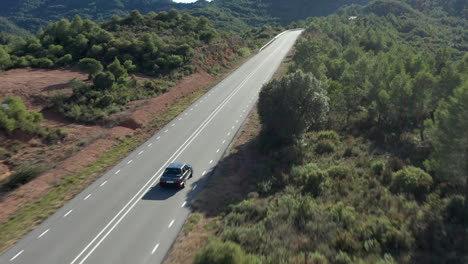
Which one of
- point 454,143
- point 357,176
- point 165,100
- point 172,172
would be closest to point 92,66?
point 165,100

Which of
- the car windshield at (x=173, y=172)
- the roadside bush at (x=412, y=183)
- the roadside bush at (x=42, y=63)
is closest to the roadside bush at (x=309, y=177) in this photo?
the roadside bush at (x=412, y=183)

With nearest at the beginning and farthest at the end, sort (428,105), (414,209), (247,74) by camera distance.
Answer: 1. (414,209)
2. (428,105)
3. (247,74)

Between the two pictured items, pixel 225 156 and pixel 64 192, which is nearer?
pixel 64 192

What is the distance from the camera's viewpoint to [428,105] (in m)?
35.0

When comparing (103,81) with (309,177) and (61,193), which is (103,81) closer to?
(61,193)

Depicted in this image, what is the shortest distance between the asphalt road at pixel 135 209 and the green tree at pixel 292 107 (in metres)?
5.05

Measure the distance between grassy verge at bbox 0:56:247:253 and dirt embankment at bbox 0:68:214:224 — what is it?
0.63 m

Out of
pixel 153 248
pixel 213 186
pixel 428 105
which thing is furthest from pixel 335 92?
pixel 153 248

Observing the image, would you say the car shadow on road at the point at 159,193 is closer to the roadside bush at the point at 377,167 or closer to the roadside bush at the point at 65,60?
the roadside bush at the point at 377,167

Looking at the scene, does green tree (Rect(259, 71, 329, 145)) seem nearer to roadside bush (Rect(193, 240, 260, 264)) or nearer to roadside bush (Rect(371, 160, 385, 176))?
roadside bush (Rect(371, 160, 385, 176))

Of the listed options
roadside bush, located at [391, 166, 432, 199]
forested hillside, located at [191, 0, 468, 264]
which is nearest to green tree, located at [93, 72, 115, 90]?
forested hillside, located at [191, 0, 468, 264]

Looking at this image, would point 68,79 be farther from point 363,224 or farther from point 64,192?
point 363,224

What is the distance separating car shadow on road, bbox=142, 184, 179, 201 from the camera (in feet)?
74.1

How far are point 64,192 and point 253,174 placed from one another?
514 inches
